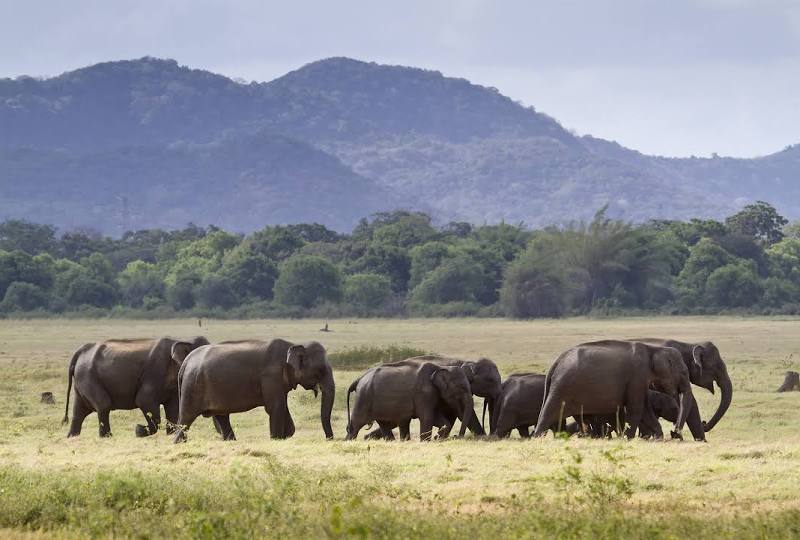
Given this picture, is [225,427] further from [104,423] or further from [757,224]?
[757,224]

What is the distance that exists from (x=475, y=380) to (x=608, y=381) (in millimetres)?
2348

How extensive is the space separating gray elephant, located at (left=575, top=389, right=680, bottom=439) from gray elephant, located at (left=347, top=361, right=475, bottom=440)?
1.59 metres

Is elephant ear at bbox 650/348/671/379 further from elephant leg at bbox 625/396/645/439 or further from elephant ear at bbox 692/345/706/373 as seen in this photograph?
elephant ear at bbox 692/345/706/373

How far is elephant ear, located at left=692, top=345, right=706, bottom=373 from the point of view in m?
19.5

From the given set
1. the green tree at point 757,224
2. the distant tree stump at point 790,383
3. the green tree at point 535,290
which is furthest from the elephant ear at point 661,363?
the green tree at point 757,224

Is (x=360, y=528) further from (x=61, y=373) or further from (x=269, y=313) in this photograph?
(x=269, y=313)

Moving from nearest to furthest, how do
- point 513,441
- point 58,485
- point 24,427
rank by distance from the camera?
point 58,485
point 513,441
point 24,427

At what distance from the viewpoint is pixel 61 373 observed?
110 feet

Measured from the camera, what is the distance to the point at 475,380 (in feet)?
64.1

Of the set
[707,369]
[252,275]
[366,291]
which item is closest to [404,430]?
[707,369]

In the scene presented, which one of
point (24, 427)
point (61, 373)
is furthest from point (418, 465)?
point (61, 373)

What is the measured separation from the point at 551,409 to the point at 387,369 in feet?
7.84

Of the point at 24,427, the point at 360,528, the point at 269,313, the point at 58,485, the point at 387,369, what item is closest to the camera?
the point at 360,528

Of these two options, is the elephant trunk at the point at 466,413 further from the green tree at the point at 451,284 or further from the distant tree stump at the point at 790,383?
the green tree at the point at 451,284
